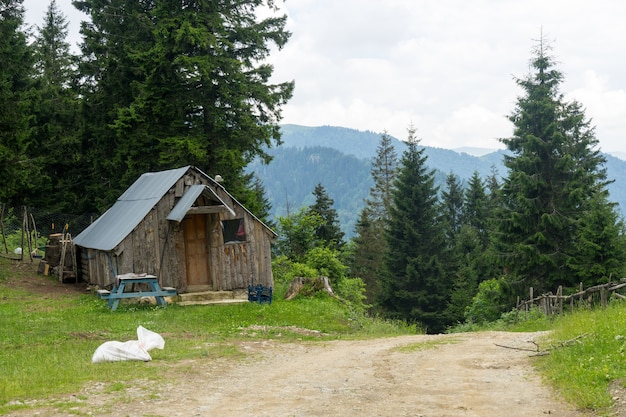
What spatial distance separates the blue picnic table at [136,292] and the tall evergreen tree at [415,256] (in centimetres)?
2791

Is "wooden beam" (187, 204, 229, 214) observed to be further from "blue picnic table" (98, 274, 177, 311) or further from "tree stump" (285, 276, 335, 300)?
"tree stump" (285, 276, 335, 300)

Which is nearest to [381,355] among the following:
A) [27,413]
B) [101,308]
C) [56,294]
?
[27,413]

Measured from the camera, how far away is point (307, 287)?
23.9 metres

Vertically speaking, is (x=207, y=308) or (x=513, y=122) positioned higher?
(x=513, y=122)

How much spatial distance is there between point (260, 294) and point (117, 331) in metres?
6.96

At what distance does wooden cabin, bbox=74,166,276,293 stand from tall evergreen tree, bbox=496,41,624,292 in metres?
13.9

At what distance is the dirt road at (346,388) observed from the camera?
8.18 metres

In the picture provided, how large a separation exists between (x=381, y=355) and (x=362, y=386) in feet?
11.5

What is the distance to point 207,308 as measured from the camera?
68.6ft

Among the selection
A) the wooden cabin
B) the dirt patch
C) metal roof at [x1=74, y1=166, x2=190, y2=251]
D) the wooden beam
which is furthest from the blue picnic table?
the dirt patch

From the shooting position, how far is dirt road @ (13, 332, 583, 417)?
8180 millimetres

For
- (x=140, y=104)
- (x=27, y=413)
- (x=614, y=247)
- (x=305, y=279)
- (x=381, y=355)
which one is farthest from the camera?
(x=140, y=104)

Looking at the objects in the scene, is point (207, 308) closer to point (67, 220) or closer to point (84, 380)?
point (84, 380)

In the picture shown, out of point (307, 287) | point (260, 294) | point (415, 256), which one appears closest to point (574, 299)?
point (307, 287)
